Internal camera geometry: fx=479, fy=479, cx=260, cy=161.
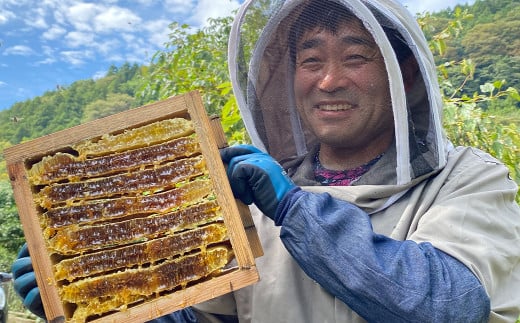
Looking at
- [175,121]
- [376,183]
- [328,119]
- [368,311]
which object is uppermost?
[175,121]

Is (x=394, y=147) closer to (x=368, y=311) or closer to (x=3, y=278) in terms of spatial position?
(x=368, y=311)

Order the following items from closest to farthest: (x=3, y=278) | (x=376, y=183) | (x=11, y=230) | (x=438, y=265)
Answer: (x=438, y=265) → (x=376, y=183) → (x=3, y=278) → (x=11, y=230)

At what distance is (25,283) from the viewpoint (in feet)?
5.08

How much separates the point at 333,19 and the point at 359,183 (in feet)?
2.12

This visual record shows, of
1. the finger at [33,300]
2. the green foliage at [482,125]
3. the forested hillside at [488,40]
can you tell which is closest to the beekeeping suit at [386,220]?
the finger at [33,300]

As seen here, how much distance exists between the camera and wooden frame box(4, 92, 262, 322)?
52.4 inches

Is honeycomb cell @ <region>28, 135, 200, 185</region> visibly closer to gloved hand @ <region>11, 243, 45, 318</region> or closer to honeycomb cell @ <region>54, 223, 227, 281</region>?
honeycomb cell @ <region>54, 223, 227, 281</region>

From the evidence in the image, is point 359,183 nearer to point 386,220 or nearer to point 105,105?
point 386,220

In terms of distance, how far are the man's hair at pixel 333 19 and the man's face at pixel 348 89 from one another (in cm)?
2

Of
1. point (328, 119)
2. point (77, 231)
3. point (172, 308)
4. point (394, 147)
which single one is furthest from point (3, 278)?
point (394, 147)

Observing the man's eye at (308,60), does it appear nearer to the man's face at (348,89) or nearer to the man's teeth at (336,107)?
the man's face at (348,89)

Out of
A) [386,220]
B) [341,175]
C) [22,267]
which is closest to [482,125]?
[341,175]

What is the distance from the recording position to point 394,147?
1.86 m

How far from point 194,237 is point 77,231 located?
358 mm
